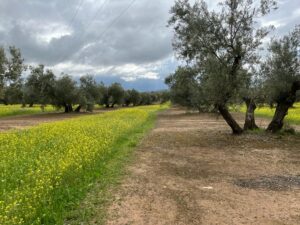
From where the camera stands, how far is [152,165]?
596 inches

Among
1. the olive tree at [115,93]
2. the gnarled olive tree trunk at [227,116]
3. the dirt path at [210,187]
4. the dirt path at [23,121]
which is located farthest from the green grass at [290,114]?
the olive tree at [115,93]

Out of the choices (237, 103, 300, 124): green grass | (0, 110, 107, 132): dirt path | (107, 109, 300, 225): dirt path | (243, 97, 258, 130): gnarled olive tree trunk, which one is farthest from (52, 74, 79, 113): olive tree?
(107, 109, 300, 225): dirt path

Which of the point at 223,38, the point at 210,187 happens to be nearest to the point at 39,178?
the point at 210,187

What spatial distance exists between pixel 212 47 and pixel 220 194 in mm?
16038

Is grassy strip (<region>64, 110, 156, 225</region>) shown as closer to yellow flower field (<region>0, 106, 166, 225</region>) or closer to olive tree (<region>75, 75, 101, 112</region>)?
yellow flower field (<region>0, 106, 166, 225</region>)

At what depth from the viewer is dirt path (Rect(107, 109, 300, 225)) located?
8.60 metres

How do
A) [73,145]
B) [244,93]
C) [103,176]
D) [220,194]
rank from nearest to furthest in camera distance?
[220,194] → [103,176] → [73,145] → [244,93]

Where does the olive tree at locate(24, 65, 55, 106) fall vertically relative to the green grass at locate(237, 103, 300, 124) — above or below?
above

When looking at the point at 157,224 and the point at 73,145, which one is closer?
the point at 157,224

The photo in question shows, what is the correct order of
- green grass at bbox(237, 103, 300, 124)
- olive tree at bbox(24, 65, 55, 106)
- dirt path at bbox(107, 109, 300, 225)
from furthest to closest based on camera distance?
olive tree at bbox(24, 65, 55, 106) < green grass at bbox(237, 103, 300, 124) < dirt path at bbox(107, 109, 300, 225)

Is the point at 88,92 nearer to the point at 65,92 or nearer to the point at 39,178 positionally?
the point at 65,92

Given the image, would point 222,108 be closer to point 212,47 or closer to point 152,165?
point 212,47

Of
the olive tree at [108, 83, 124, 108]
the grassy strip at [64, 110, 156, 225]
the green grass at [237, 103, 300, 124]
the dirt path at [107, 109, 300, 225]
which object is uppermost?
the olive tree at [108, 83, 124, 108]

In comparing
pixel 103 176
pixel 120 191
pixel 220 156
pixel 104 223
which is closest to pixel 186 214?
pixel 104 223
